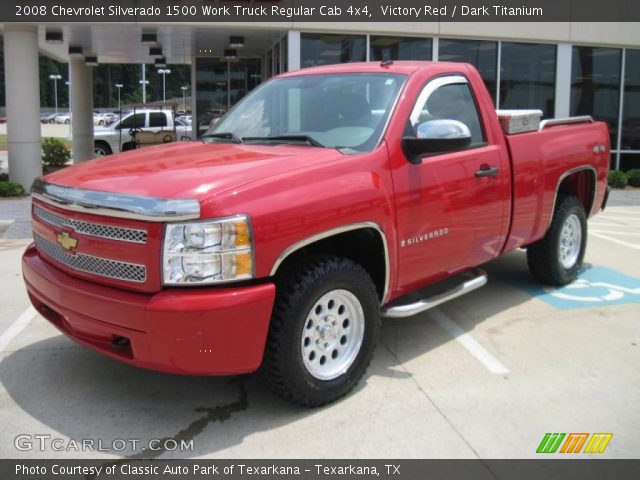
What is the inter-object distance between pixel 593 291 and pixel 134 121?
1992cm

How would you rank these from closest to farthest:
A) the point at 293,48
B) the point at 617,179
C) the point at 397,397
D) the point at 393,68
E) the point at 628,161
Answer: the point at 397,397 → the point at 393,68 → the point at 293,48 → the point at 617,179 → the point at 628,161

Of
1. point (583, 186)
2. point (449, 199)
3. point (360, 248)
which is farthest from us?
point (583, 186)

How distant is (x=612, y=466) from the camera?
10.5 feet

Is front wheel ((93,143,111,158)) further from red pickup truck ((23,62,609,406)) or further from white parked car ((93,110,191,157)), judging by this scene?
red pickup truck ((23,62,609,406))

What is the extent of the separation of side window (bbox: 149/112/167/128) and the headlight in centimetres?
2118

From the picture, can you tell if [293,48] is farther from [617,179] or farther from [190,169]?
[190,169]

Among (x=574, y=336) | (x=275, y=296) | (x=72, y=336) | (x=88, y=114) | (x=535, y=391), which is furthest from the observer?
(x=88, y=114)

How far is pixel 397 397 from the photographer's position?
12.8 feet

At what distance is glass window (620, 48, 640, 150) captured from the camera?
54.3 ft

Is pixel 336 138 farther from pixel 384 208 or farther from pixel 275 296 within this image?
pixel 275 296

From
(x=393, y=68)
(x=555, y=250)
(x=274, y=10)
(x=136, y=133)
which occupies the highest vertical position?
(x=274, y=10)

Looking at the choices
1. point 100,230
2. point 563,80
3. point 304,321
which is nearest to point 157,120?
point 563,80

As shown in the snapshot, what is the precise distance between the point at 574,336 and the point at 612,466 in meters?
1.83

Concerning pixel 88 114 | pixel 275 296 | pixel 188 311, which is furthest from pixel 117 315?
pixel 88 114
